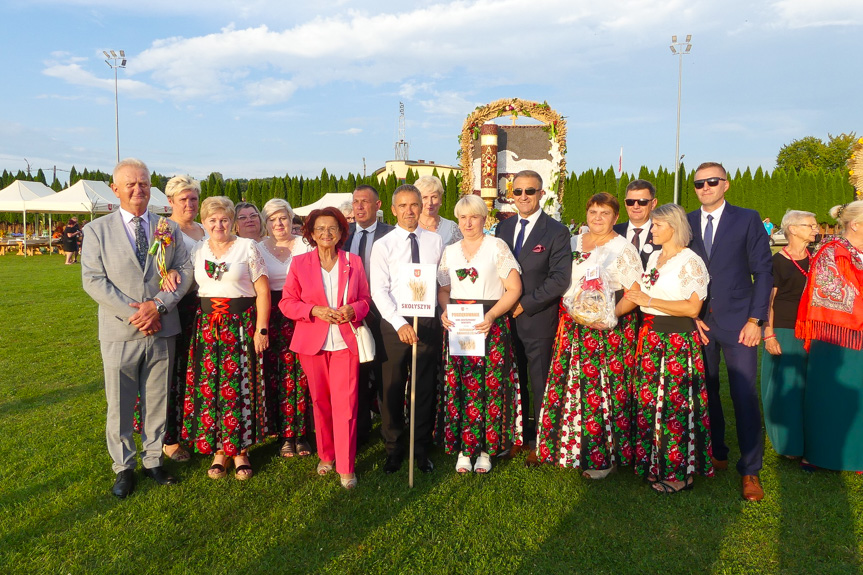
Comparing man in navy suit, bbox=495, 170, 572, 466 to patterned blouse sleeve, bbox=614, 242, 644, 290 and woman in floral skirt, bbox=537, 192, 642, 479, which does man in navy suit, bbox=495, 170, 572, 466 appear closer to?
woman in floral skirt, bbox=537, 192, 642, 479

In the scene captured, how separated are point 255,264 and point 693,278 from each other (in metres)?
2.94

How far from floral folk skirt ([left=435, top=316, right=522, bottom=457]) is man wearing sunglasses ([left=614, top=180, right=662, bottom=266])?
3.84 ft

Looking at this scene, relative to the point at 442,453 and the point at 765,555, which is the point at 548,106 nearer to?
the point at 442,453

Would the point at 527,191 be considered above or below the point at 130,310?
above

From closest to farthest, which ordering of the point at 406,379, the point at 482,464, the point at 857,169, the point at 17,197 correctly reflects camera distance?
the point at 482,464 → the point at 406,379 → the point at 857,169 → the point at 17,197

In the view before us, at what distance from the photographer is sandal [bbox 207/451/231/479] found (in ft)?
13.4

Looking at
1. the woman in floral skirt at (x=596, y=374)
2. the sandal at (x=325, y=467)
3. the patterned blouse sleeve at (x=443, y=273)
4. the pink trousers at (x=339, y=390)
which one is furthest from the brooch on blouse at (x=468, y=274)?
the sandal at (x=325, y=467)

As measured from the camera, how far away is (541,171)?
10180mm

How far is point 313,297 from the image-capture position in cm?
390

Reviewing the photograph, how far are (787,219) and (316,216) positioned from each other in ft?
12.7

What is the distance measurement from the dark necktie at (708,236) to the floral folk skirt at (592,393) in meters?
0.70

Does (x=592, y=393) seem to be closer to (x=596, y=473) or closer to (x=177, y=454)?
(x=596, y=473)

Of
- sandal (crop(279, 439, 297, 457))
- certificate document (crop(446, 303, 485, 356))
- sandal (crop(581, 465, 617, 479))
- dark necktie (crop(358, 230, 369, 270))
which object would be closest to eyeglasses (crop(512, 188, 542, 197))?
certificate document (crop(446, 303, 485, 356))

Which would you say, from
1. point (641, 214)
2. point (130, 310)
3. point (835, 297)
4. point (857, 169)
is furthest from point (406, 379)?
point (857, 169)
